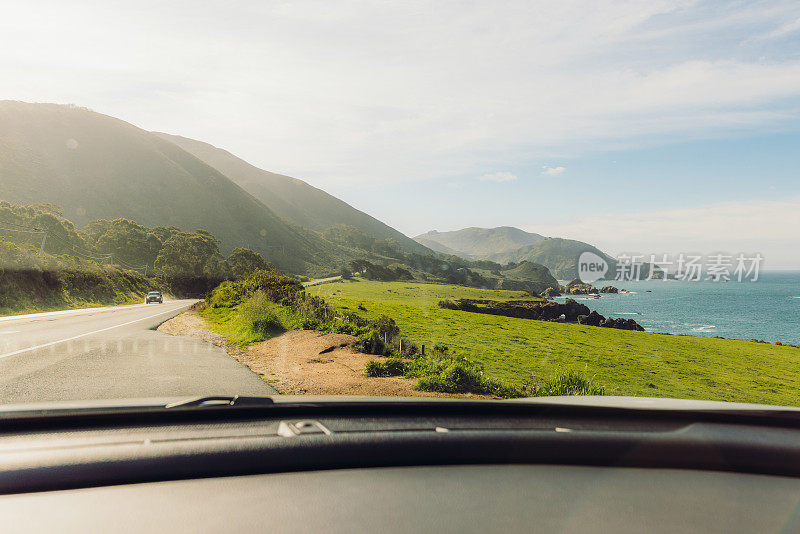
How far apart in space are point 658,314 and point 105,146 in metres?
188

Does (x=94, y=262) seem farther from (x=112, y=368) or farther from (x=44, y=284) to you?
(x=112, y=368)

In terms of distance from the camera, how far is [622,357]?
39.2 metres

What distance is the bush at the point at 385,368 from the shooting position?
38.4 ft

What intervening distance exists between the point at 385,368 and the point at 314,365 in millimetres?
2211

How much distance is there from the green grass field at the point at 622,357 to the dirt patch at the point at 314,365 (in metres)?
9.02

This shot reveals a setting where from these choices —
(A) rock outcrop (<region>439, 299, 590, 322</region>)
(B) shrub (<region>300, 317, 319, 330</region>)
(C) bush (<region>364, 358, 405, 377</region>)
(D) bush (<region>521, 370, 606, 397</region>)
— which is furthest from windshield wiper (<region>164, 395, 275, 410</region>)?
(A) rock outcrop (<region>439, 299, 590, 322</region>)

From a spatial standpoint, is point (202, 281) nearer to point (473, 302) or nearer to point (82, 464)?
point (473, 302)

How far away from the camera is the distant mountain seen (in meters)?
126

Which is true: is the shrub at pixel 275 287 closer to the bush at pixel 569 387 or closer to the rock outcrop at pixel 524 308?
the bush at pixel 569 387

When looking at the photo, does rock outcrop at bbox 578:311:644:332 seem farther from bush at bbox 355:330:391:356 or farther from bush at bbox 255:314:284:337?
bush at bbox 355:330:391:356

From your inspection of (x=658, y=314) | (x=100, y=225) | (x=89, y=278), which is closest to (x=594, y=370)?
(x=89, y=278)

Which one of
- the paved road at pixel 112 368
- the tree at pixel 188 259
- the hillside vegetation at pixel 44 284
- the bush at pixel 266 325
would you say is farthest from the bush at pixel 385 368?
the tree at pixel 188 259

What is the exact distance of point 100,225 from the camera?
104 metres

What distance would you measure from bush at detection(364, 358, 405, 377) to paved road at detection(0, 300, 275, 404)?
9.23 feet
